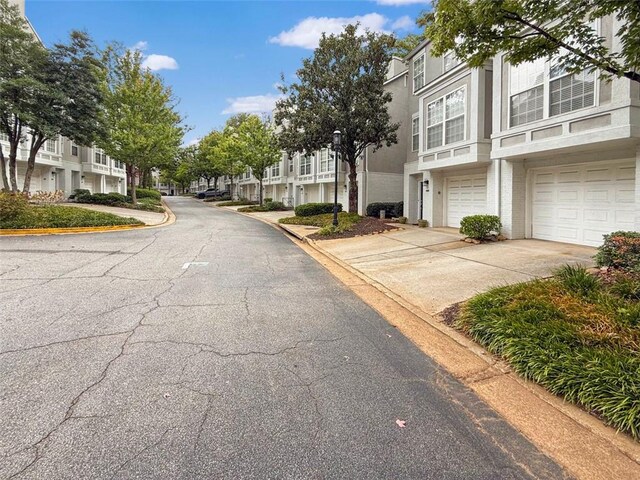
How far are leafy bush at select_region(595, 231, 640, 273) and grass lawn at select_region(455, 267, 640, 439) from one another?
867mm

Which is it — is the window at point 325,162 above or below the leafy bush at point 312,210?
above

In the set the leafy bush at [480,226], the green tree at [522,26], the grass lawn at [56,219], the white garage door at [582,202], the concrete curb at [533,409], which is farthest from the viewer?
the grass lawn at [56,219]

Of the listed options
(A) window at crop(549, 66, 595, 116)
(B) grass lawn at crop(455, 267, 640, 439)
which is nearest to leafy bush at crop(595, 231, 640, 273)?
(B) grass lawn at crop(455, 267, 640, 439)

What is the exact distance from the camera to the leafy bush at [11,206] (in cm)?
1277

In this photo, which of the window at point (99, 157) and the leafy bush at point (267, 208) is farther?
the window at point (99, 157)

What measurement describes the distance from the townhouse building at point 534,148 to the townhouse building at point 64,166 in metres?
20.7

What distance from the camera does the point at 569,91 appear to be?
31.8 feet

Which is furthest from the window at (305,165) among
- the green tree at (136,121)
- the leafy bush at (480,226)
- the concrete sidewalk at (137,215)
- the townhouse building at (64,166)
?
the leafy bush at (480,226)

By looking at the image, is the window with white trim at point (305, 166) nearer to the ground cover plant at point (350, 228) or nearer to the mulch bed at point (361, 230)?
the ground cover plant at point (350, 228)

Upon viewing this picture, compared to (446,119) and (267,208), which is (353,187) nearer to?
(446,119)

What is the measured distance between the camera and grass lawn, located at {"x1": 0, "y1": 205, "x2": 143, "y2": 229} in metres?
13.0

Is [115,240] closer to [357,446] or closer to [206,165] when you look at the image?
[357,446]

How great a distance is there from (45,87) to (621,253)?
888 inches

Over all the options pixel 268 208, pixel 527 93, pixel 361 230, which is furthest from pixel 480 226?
pixel 268 208
